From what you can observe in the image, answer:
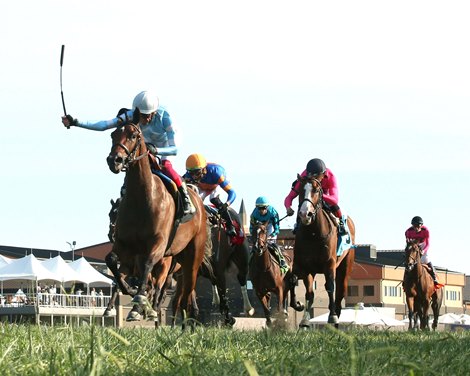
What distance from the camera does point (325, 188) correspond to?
1738cm

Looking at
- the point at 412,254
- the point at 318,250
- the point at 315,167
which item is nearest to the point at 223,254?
the point at 318,250

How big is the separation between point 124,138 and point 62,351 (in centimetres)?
691

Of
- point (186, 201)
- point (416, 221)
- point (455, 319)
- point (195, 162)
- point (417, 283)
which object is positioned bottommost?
point (455, 319)

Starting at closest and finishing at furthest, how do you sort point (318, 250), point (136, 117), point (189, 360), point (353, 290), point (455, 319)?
1. point (189, 360)
2. point (136, 117)
3. point (318, 250)
4. point (455, 319)
5. point (353, 290)

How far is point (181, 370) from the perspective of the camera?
478cm

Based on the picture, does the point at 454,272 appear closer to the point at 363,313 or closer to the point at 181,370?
the point at 363,313

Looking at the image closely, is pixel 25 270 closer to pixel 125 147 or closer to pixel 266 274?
pixel 266 274

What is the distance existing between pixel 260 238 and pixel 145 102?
37.9 ft

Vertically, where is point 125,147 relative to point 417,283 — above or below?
above

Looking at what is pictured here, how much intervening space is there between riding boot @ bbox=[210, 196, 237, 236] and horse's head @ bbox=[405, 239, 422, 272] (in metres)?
10.8

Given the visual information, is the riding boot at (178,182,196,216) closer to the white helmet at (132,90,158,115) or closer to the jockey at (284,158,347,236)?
the white helmet at (132,90,158,115)

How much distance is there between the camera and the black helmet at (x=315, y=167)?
54.7ft

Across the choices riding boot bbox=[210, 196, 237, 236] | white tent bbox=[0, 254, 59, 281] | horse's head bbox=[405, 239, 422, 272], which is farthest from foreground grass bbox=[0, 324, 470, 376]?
white tent bbox=[0, 254, 59, 281]

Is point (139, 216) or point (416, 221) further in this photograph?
point (416, 221)
